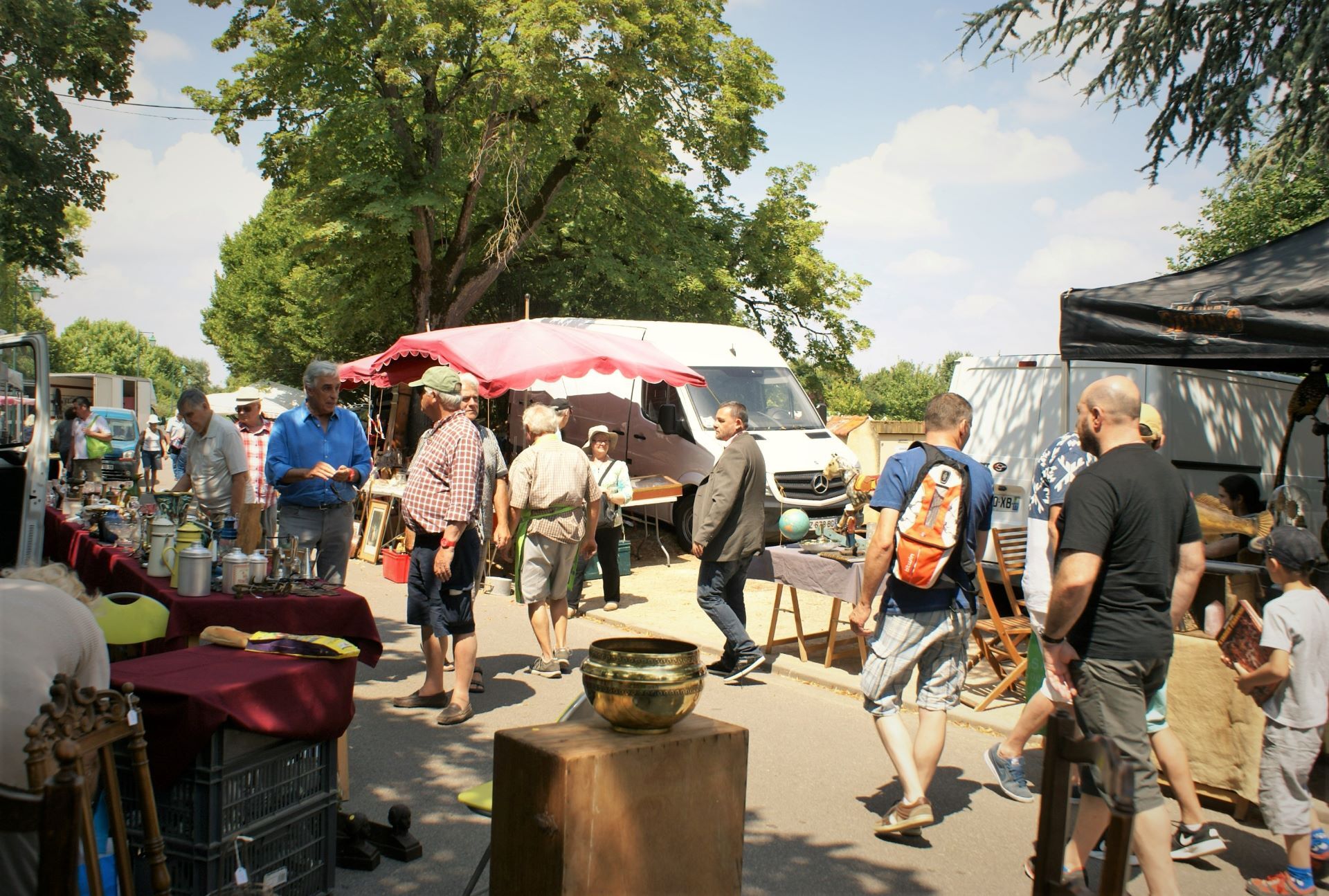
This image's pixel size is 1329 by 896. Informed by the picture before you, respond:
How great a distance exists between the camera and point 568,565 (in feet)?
24.1

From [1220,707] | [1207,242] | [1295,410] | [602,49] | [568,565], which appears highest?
[602,49]

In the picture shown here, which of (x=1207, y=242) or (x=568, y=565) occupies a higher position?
(x=1207, y=242)

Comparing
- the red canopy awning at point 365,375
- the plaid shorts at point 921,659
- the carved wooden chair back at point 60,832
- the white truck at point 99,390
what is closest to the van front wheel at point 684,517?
the red canopy awning at point 365,375

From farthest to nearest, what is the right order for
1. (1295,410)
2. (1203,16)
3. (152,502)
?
(1203,16), (1295,410), (152,502)

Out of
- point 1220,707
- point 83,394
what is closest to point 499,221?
point 1220,707

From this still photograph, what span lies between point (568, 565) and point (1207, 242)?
24.3 meters

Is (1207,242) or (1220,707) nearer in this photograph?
(1220,707)

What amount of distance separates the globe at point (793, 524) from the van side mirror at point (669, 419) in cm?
559

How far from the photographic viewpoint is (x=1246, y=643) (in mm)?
4672

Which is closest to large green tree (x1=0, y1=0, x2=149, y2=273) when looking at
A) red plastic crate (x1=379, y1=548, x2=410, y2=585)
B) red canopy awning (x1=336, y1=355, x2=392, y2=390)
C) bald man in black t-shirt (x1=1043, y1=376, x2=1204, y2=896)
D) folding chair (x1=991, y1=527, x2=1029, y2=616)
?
red canopy awning (x1=336, y1=355, x2=392, y2=390)

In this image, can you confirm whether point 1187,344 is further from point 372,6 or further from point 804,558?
point 372,6

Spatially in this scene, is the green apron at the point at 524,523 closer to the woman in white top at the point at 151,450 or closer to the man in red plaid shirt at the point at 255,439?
the man in red plaid shirt at the point at 255,439

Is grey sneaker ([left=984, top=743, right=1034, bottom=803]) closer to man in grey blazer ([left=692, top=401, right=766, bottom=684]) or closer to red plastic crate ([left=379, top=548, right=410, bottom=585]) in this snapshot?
man in grey blazer ([left=692, top=401, right=766, bottom=684])

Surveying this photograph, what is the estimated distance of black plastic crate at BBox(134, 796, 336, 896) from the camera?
3209 millimetres
